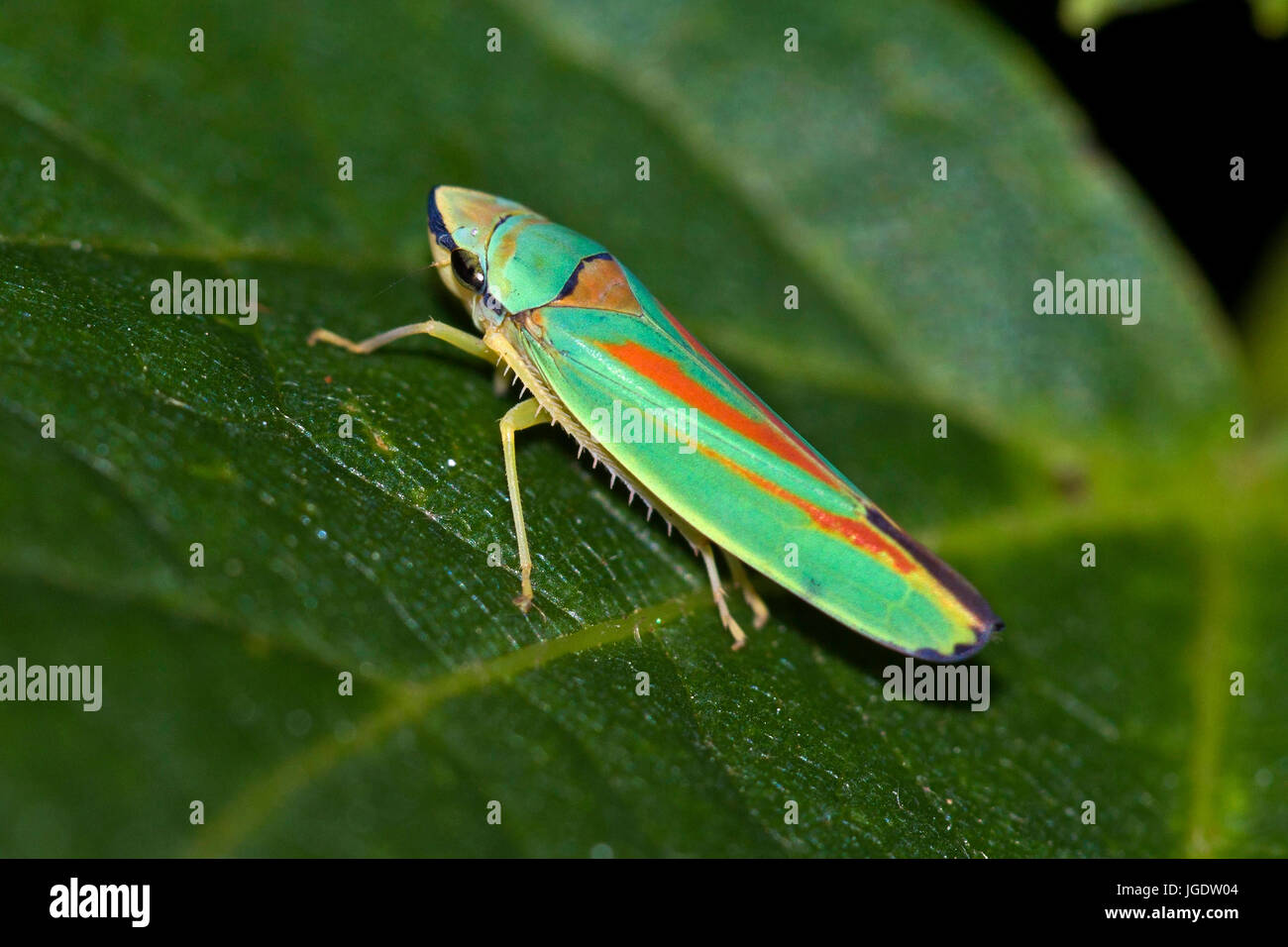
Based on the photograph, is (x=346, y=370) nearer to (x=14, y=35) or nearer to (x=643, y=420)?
(x=643, y=420)

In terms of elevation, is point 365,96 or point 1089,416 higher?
point 365,96

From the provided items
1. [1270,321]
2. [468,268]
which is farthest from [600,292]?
[1270,321]

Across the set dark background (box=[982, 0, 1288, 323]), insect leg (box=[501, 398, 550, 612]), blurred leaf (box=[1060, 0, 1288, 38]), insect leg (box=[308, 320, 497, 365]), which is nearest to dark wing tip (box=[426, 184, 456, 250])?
insect leg (box=[308, 320, 497, 365])

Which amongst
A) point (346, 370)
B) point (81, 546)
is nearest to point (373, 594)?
point (81, 546)

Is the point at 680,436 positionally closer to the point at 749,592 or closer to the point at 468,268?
the point at 749,592

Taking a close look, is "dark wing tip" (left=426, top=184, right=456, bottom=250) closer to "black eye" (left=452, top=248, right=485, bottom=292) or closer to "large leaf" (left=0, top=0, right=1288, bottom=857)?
"black eye" (left=452, top=248, right=485, bottom=292)
